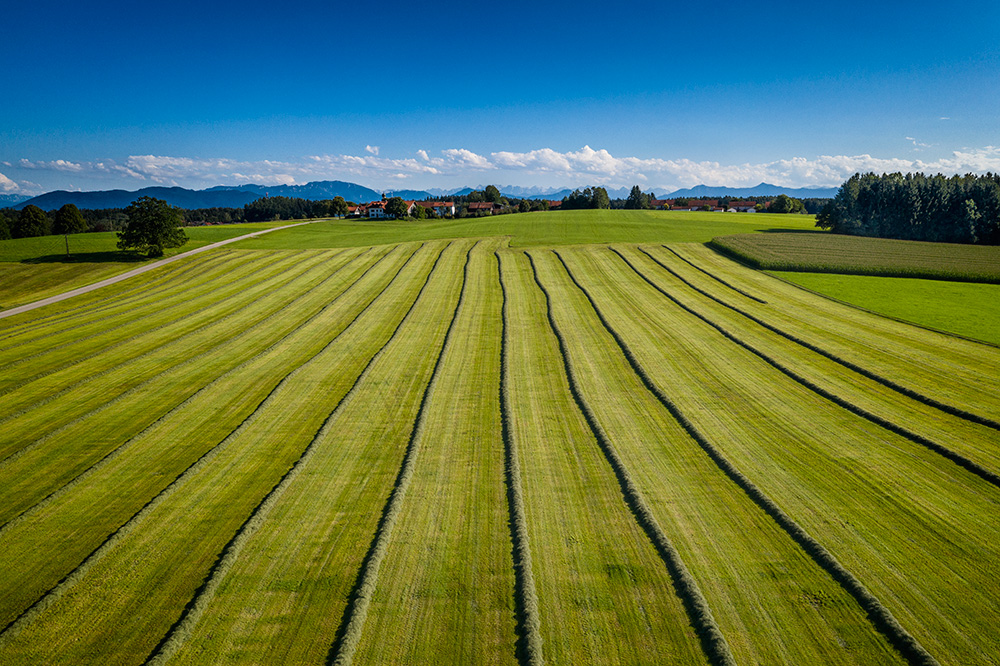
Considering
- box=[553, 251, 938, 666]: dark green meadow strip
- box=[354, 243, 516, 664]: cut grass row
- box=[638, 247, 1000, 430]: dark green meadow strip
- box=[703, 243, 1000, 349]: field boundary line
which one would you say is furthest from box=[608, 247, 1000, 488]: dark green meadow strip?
box=[354, 243, 516, 664]: cut grass row

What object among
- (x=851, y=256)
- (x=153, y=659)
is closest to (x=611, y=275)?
(x=851, y=256)

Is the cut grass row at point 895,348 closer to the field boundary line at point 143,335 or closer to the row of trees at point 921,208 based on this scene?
the field boundary line at point 143,335

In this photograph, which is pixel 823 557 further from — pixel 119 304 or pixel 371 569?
pixel 119 304

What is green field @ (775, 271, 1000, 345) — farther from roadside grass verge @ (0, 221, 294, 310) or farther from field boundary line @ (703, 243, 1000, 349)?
roadside grass verge @ (0, 221, 294, 310)

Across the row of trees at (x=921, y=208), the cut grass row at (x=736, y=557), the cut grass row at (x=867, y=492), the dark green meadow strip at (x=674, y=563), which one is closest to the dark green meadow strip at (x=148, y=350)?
the dark green meadow strip at (x=674, y=563)

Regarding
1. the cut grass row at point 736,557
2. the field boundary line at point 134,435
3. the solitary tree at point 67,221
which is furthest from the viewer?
the solitary tree at point 67,221

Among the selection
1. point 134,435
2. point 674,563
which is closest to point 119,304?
point 134,435
